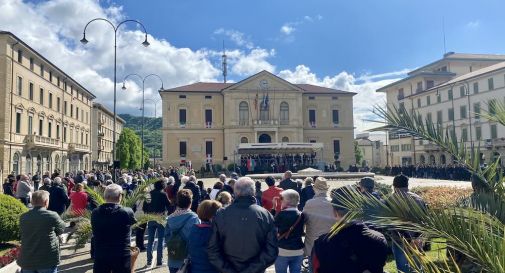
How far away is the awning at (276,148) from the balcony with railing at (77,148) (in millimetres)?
21358

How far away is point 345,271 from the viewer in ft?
9.04

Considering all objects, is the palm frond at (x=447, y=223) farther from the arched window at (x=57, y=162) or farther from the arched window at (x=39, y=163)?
the arched window at (x=57, y=162)

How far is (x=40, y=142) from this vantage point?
119 feet

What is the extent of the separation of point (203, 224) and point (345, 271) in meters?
1.82

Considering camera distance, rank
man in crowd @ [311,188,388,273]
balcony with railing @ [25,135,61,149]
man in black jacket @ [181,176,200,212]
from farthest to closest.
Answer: balcony with railing @ [25,135,61,149] < man in black jacket @ [181,176,200,212] < man in crowd @ [311,188,388,273]

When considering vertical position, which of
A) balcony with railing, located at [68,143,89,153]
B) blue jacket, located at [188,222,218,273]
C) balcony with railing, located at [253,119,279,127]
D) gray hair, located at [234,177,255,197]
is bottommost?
blue jacket, located at [188,222,218,273]

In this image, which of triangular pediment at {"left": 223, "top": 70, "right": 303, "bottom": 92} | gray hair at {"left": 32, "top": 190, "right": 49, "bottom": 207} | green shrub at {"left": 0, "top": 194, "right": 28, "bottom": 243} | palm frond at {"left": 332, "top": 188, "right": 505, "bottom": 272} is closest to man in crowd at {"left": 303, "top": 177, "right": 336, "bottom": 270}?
palm frond at {"left": 332, "top": 188, "right": 505, "bottom": 272}

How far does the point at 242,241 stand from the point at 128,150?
67.3 m

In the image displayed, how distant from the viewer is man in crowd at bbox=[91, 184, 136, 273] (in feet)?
14.3

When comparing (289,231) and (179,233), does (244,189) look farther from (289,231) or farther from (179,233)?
(179,233)

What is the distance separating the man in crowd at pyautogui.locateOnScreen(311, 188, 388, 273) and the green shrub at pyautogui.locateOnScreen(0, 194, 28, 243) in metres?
7.17

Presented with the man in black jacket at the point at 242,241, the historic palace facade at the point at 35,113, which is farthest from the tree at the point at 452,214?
the historic palace facade at the point at 35,113

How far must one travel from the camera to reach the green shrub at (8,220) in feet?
24.8

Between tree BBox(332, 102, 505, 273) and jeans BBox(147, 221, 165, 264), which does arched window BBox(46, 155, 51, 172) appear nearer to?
jeans BBox(147, 221, 165, 264)
